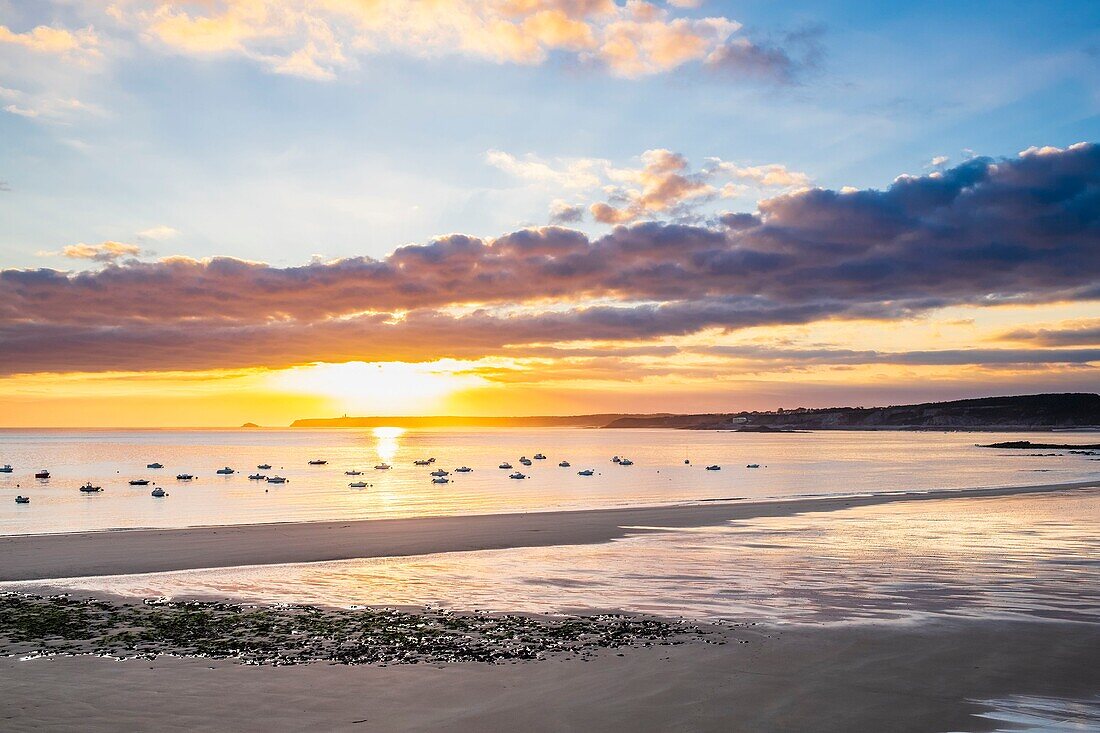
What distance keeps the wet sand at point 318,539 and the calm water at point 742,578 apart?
1788 millimetres

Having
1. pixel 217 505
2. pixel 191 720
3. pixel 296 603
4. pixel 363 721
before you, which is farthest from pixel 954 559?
pixel 217 505

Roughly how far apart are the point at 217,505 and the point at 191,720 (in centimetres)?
4720

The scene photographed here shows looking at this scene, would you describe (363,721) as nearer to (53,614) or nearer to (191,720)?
(191,720)

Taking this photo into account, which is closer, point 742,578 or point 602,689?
point 602,689

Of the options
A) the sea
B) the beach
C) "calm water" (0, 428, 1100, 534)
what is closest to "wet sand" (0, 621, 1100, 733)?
the beach

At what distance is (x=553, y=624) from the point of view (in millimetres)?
15414

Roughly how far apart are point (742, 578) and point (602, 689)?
1035 centimetres

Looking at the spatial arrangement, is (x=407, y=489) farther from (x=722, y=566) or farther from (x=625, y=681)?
(x=625, y=681)

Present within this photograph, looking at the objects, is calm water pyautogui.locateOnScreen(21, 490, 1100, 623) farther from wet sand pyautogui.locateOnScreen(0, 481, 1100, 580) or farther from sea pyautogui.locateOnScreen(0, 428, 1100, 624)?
wet sand pyautogui.locateOnScreen(0, 481, 1100, 580)

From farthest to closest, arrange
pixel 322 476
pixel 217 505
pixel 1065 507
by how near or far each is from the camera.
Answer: pixel 322 476
pixel 217 505
pixel 1065 507

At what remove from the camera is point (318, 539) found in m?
31.8

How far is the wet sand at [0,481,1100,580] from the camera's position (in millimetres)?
25328

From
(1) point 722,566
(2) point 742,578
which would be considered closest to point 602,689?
(2) point 742,578

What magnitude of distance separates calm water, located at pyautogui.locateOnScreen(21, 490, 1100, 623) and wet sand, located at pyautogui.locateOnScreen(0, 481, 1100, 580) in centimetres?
179
